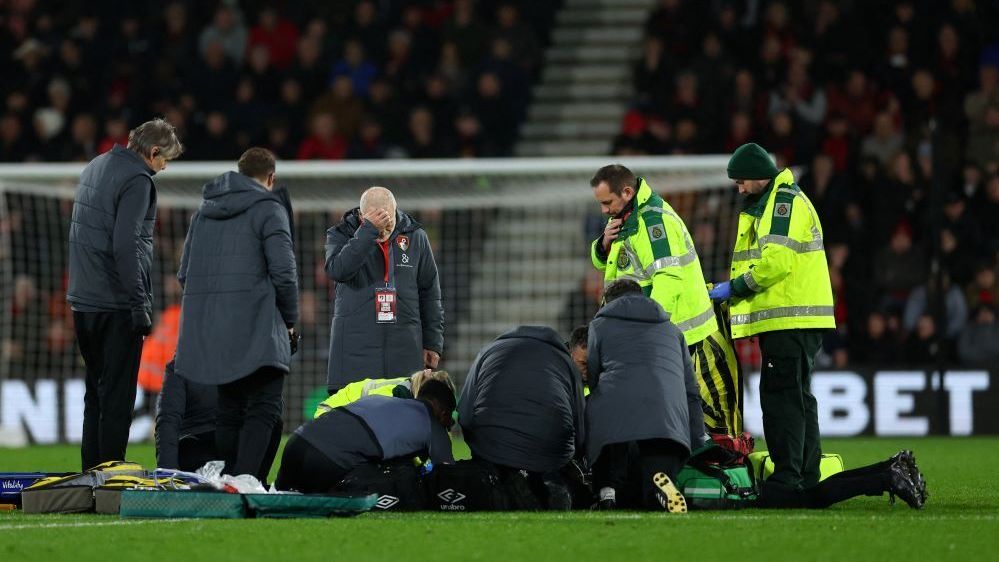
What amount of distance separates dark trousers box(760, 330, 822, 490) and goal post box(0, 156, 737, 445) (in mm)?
5950

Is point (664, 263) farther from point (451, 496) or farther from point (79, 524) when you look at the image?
point (79, 524)

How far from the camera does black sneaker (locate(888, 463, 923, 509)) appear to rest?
305 inches

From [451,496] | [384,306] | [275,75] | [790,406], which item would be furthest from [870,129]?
[451,496]

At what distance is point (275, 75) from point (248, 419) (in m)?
10.6

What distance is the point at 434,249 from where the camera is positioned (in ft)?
50.9

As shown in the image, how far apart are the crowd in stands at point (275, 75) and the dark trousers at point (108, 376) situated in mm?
8572

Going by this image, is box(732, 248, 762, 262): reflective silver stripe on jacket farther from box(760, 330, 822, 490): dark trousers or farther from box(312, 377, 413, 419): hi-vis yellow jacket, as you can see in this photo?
box(312, 377, 413, 419): hi-vis yellow jacket

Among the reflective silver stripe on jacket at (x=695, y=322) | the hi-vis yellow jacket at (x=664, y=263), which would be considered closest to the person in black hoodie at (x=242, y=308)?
the hi-vis yellow jacket at (x=664, y=263)

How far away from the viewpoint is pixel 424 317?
31.4ft

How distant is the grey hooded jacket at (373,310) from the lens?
9234 millimetres

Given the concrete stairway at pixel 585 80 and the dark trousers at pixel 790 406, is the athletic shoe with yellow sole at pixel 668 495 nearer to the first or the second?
the dark trousers at pixel 790 406

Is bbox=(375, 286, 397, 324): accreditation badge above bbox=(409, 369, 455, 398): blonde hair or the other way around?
above

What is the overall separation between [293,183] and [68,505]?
7.52 m

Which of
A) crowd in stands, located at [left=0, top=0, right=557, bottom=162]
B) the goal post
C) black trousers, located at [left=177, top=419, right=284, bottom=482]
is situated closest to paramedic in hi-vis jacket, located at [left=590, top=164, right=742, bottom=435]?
black trousers, located at [left=177, top=419, right=284, bottom=482]
